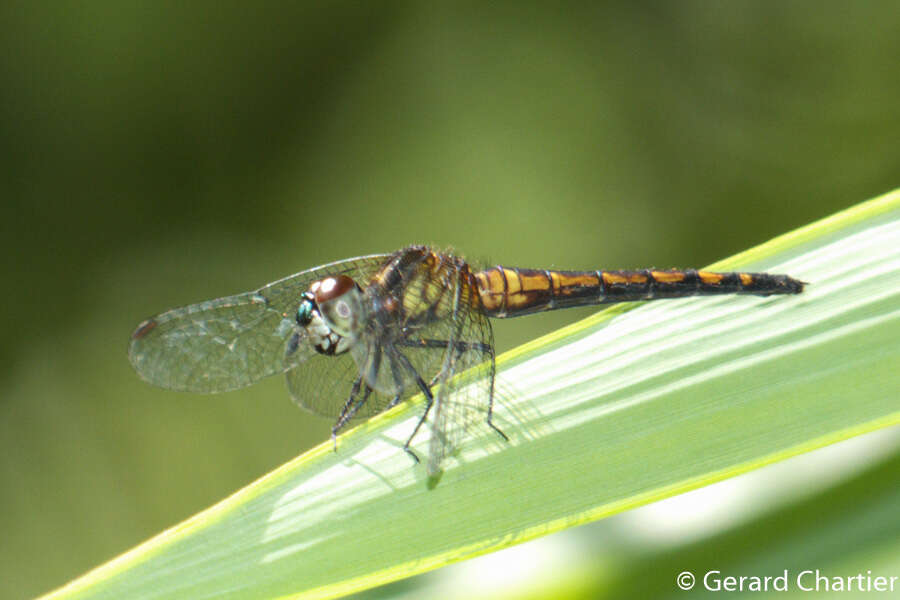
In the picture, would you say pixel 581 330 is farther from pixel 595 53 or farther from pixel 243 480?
pixel 595 53

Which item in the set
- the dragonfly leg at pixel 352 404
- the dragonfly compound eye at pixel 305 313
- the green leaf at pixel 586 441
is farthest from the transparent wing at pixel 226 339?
the green leaf at pixel 586 441

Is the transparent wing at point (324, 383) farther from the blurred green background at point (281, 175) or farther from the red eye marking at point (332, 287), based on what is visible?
the blurred green background at point (281, 175)

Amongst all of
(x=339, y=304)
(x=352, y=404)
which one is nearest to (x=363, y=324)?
(x=339, y=304)

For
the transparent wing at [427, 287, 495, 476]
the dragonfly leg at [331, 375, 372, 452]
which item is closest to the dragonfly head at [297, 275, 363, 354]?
the dragonfly leg at [331, 375, 372, 452]

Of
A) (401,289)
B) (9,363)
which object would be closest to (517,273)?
(401,289)

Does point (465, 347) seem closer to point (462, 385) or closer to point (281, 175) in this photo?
point (462, 385)

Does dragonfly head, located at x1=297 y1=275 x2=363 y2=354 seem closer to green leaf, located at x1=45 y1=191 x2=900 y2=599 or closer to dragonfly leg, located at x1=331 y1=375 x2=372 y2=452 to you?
dragonfly leg, located at x1=331 y1=375 x2=372 y2=452
